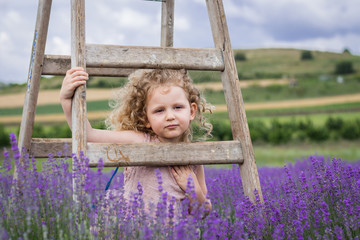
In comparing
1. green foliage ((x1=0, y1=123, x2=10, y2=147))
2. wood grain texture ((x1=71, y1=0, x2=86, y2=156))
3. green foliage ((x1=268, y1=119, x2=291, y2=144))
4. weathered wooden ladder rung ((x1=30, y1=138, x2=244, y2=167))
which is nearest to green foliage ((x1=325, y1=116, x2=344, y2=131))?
green foliage ((x1=268, y1=119, x2=291, y2=144))

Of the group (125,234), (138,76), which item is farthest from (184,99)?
(125,234)

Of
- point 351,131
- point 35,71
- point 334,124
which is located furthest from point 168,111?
point 334,124

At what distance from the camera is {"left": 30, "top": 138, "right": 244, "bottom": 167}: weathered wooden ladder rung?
93.9 inches

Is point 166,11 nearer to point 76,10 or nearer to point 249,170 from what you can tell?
point 76,10

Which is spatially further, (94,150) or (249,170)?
(249,170)

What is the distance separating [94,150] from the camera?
93.2 inches

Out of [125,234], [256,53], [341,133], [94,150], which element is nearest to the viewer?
[125,234]

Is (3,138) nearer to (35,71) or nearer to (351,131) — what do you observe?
(35,71)

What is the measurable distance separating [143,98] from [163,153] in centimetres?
61

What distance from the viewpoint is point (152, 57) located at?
2586 mm

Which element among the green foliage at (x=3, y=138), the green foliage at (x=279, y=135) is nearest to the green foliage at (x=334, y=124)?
the green foliage at (x=279, y=135)

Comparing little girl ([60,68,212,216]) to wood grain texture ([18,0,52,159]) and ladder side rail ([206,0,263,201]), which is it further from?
wood grain texture ([18,0,52,159])

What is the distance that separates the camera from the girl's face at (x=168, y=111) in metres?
2.68

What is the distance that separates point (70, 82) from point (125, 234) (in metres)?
0.97
